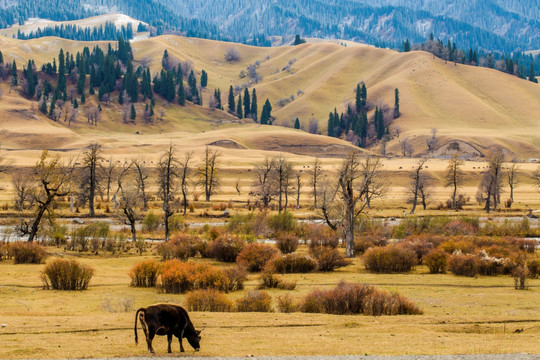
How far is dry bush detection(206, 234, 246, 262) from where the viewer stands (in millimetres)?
39938

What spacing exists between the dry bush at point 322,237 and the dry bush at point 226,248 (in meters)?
6.84

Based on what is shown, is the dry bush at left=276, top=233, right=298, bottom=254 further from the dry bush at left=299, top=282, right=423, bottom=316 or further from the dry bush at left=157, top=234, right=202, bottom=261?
the dry bush at left=299, top=282, right=423, bottom=316

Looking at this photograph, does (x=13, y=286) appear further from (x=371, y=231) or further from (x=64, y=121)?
(x=64, y=121)

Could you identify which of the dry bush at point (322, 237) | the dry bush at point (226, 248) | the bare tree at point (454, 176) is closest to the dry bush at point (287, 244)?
the dry bush at point (322, 237)

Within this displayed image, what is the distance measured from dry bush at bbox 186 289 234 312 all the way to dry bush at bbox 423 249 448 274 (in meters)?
16.7

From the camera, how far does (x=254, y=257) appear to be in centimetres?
3553

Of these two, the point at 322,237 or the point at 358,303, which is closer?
the point at 358,303

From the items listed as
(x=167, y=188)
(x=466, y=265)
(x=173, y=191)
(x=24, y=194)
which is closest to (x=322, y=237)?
(x=466, y=265)

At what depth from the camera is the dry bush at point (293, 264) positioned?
114ft

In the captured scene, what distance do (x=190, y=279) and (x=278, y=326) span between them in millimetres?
9584

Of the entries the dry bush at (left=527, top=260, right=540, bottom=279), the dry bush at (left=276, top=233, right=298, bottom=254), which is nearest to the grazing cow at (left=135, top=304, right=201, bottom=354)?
the dry bush at (left=527, top=260, right=540, bottom=279)

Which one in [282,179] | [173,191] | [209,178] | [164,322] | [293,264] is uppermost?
[209,178]

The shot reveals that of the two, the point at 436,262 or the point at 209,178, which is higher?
the point at 209,178

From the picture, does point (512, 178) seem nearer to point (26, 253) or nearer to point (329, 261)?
point (329, 261)
